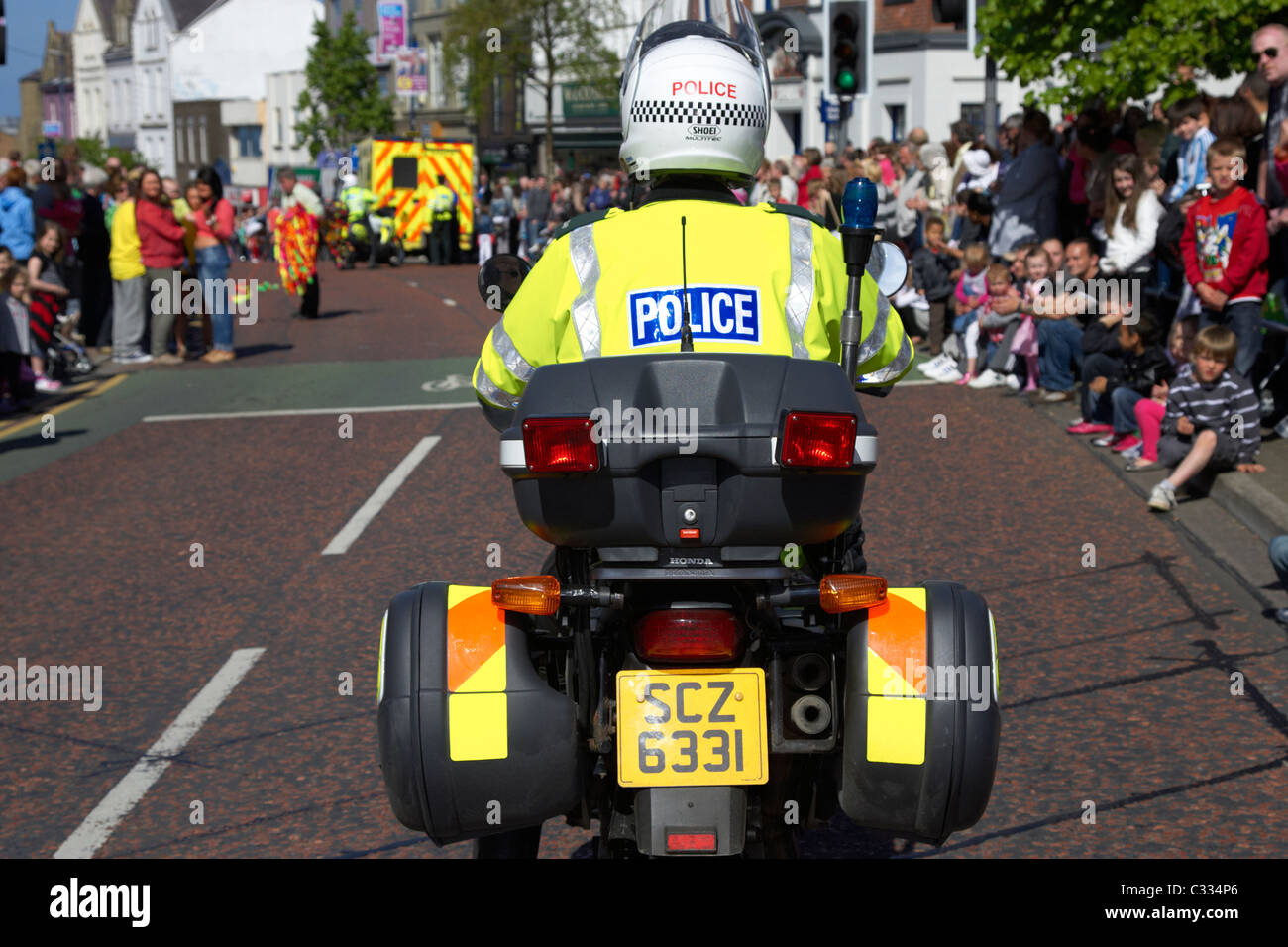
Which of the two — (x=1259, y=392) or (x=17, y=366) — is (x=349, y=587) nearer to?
(x=1259, y=392)

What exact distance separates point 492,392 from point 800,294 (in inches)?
29.1

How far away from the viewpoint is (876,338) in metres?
3.71

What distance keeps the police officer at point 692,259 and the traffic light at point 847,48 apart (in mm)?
15336

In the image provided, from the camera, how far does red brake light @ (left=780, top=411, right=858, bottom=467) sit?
120 inches

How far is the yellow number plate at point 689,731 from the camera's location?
124 inches

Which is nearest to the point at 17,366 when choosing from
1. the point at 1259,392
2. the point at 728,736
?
the point at 1259,392

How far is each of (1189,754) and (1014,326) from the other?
29.6 ft

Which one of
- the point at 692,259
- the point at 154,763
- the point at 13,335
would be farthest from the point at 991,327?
the point at 692,259

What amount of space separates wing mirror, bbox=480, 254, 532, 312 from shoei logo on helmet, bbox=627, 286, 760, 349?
55cm

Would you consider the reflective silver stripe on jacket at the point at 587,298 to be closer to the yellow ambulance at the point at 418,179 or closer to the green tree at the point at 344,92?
the yellow ambulance at the point at 418,179

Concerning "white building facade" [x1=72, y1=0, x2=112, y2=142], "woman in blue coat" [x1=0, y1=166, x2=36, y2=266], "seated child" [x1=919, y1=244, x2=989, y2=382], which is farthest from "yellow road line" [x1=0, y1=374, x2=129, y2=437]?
"white building facade" [x1=72, y1=0, x2=112, y2=142]

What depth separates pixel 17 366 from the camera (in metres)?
14.7

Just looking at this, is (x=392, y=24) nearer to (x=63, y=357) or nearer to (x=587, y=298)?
(x=63, y=357)

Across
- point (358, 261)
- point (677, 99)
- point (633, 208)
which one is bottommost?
point (358, 261)
